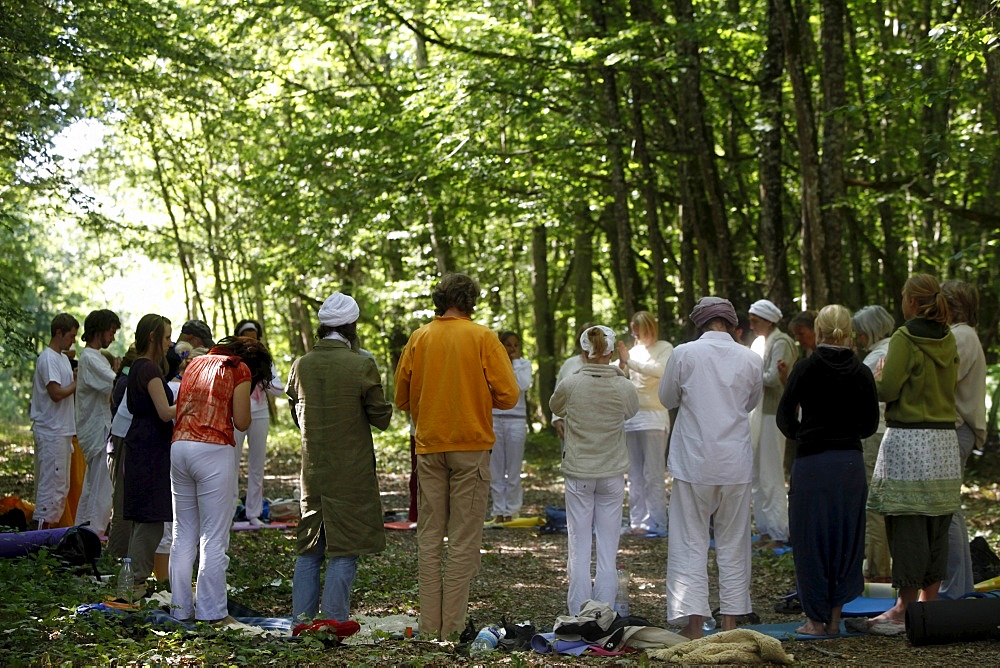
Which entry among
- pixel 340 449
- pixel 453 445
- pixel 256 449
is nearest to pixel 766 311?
pixel 453 445

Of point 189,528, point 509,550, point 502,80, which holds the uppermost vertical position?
point 502,80

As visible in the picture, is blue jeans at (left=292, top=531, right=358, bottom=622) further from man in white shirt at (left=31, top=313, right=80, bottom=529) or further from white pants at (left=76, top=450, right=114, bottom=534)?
man in white shirt at (left=31, top=313, right=80, bottom=529)

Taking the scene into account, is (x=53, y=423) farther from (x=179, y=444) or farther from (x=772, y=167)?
(x=772, y=167)

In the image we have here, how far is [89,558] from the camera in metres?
7.48

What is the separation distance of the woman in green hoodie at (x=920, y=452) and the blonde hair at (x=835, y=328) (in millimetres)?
360

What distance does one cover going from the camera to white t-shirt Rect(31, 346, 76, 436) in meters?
8.73

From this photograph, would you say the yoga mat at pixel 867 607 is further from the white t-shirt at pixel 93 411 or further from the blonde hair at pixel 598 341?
the white t-shirt at pixel 93 411

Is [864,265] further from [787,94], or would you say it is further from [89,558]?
[89,558]

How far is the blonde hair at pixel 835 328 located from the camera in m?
6.19

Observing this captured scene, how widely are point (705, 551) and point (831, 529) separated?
766 mm

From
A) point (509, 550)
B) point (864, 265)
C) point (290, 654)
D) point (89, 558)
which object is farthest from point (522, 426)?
point (864, 265)

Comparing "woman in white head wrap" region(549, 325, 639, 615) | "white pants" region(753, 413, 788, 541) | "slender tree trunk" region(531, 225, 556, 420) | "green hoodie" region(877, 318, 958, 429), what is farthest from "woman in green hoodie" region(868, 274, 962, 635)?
"slender tree trunk" region(531, 225, 556, 420)

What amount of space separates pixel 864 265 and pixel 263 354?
1809cm

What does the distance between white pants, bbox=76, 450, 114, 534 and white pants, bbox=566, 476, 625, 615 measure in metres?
4.26
